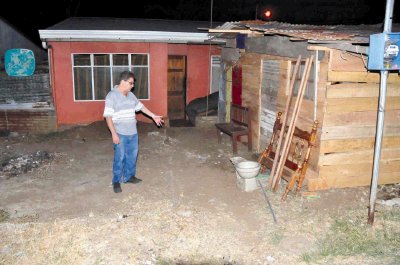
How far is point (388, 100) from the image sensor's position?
21.6 feet

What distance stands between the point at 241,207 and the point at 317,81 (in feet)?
8.09

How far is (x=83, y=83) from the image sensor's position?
11242 mm

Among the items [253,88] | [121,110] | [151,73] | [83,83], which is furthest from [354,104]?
[83,83]

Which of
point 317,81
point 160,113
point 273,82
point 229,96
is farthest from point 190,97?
point 317,81

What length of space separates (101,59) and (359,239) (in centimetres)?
869

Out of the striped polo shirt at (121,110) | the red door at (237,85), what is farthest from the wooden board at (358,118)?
the red door at (237,85)

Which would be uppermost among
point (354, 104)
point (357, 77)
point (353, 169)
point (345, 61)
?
point (345, 61)

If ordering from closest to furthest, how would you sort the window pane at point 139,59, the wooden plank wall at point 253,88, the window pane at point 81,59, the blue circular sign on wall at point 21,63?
the wooden plank wall at point 253,88
the window pane at point 81,59
the window pane at point 139,59
the blue circular sign on wall at point 21,63

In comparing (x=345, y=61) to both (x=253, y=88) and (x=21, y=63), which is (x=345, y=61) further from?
(x=21, y=63)

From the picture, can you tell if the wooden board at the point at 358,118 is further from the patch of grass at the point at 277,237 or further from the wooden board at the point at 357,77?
the patch of grass at the point at 277,237

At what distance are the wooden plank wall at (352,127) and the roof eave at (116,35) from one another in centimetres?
545

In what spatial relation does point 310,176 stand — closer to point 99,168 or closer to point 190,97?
point 99,168

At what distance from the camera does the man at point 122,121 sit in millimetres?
6176

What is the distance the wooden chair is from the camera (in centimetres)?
636
